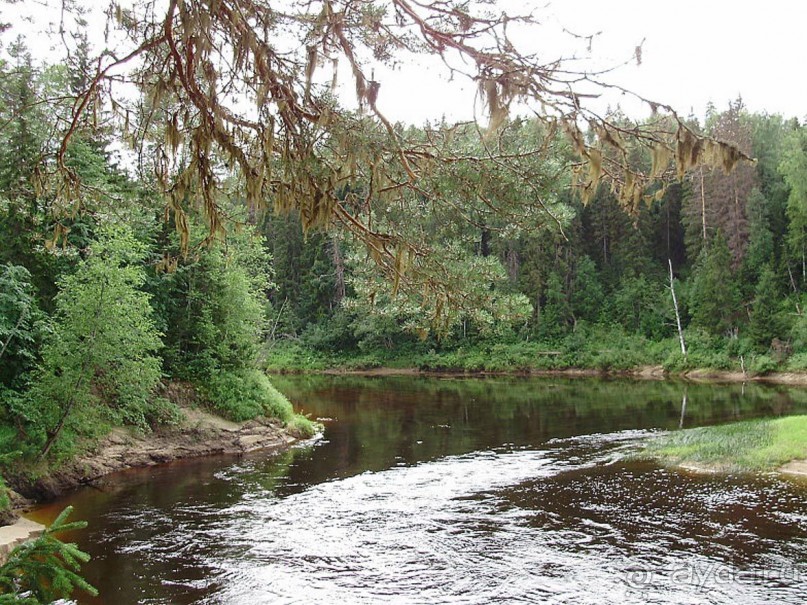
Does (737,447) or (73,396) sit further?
(737,447)

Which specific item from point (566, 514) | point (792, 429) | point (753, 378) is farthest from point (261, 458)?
point (753, 378)

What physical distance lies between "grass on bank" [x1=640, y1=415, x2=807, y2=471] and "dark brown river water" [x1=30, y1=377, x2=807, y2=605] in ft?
3.13

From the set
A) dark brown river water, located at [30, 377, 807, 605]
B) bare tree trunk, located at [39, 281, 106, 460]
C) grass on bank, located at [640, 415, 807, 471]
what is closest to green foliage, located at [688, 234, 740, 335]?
dark brown river water, located at [30, 377, 807, 605]

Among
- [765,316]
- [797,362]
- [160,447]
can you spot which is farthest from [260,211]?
[765,316]

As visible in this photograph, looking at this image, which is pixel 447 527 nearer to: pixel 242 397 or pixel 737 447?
pixel 737 447

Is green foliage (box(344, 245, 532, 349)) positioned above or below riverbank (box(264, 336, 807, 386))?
above

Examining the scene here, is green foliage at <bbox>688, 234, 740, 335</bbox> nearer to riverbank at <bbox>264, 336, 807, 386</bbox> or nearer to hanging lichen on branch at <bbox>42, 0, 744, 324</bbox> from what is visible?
riverbank at <bbox>264, 336, 807, 386</bbox>

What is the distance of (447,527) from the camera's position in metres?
12.9

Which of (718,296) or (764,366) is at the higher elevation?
(718,296)

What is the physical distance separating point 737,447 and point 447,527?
31.7 ft

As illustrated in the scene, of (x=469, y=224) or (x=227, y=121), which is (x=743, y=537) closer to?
(x=469, y=224)

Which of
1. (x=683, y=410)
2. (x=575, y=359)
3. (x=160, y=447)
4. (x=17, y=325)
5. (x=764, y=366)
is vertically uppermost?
(x=17, y=325)

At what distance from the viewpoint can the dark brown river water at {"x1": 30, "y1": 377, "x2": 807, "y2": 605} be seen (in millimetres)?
9969

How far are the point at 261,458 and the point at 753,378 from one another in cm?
3405
